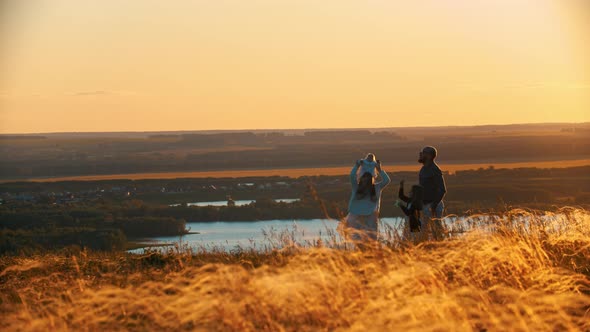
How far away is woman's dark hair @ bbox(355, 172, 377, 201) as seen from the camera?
15562 mm

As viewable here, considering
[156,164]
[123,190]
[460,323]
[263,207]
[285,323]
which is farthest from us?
[156,164]

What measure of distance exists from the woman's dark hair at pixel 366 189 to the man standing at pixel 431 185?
85cm

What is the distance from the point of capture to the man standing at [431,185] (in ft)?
50.1

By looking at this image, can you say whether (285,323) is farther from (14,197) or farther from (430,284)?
(14,197)

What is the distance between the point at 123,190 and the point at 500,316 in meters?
119

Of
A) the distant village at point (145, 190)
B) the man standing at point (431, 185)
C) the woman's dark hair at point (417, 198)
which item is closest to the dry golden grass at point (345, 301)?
the woman's dark hair at point (417, 198)

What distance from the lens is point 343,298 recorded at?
8695 millimetres

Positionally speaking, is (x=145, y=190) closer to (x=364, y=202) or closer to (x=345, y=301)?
(x=364, y=202)

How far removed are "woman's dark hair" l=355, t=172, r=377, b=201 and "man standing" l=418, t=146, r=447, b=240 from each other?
2.78 feet

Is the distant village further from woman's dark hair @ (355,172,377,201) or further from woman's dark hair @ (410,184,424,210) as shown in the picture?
woman's dark hair @ (410,184,424,210)

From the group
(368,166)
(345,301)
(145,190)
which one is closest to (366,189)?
(368,166)

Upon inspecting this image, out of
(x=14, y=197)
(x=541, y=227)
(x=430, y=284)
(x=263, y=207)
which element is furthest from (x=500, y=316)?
(x=14, y=197)

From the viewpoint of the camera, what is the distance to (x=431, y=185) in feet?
50.8

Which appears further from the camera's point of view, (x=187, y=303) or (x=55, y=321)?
(x=187, y=303)
